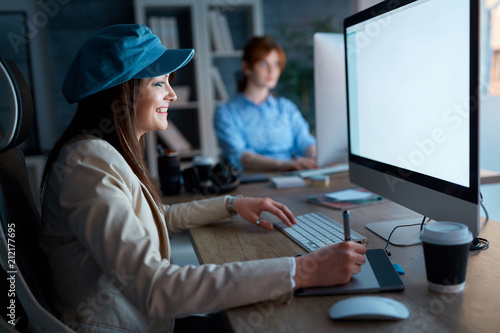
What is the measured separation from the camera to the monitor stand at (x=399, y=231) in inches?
39.3

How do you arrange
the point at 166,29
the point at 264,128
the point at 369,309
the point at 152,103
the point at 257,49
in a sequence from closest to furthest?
the point at 369,309
the point at 152,103
the point at 257,49
the point at 264,128
the point at 166,29

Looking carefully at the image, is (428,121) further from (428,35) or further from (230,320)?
(230,320)

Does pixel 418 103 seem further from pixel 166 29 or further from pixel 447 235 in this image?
pixel 166 29

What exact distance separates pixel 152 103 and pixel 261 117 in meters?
1.92

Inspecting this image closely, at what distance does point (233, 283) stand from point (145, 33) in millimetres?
582

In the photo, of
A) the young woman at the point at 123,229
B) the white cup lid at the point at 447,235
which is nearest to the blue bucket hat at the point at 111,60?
the young woman at the point at 123,229

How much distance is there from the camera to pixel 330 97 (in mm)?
1694

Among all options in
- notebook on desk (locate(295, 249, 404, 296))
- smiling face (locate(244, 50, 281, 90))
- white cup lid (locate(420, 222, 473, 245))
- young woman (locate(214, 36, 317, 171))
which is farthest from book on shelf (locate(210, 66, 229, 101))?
white cup lid (locate(420, 222, 473, 245))

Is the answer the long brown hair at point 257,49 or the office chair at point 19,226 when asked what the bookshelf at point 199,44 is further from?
the office chair at point 19,226

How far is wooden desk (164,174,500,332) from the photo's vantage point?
64 centimetres

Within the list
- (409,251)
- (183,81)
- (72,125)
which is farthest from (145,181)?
(183,81)

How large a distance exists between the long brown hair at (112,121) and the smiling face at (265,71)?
191cm

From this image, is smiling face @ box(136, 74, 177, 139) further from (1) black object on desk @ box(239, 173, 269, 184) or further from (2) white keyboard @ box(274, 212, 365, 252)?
(1) black object on desk @ box(239, 173, 269, 184)

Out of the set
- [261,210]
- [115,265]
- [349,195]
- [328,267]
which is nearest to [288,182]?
[349,195]
